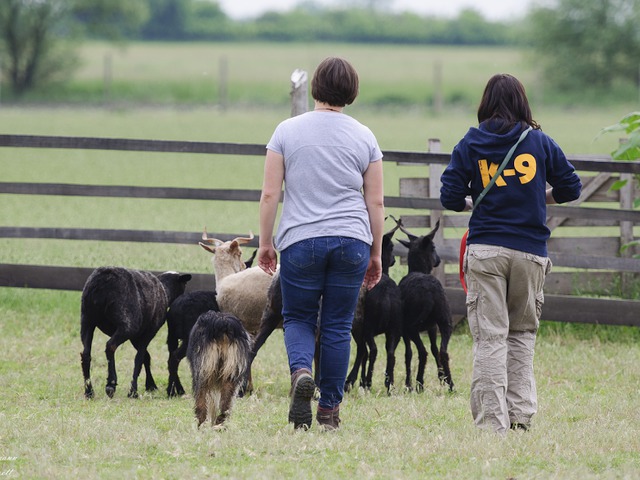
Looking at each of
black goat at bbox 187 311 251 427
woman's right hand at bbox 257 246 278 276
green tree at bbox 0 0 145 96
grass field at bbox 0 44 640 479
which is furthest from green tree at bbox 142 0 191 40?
woman's right hand at bbox 257 246 278 276

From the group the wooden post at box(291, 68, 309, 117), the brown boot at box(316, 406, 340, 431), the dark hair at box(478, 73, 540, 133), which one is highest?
the wooden post at box(291, 68, 309, 117)

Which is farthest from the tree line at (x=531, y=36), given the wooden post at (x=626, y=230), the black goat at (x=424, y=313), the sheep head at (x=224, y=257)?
the black goat at (x=424, y=313)

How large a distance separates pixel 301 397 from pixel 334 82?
5.54 feet

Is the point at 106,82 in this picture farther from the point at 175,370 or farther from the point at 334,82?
the point at 334,82

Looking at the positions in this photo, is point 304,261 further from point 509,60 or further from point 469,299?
point 509,60

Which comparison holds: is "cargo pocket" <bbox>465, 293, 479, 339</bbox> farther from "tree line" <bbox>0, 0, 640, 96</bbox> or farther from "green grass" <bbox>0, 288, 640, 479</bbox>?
"tree line" <bbox>0, 0, 640, 96</bbox>

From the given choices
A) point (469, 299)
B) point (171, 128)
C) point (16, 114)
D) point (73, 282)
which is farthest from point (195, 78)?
point (469, 299)

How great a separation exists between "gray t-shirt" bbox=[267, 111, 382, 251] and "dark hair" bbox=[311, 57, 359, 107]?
0.09 meters

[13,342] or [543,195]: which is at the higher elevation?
[543,195]

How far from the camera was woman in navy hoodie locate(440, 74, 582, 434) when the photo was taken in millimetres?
5824

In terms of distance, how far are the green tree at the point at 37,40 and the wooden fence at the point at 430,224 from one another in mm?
40666

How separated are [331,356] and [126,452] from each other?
1.22 m

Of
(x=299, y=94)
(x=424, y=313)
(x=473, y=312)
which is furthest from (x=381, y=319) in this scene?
(x=299, y=94)

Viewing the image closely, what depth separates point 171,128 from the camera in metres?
30.2
